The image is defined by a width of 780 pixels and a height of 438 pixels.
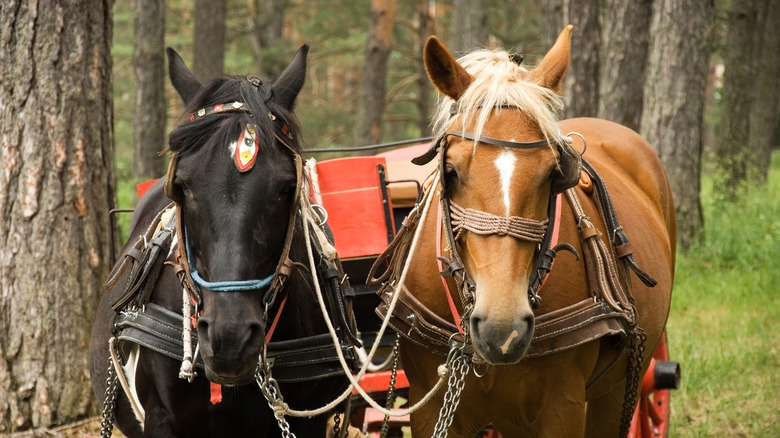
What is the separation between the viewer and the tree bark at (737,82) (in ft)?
50.1

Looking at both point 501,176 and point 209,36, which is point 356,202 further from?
point 209,36

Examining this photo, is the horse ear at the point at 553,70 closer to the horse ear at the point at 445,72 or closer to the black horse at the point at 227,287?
the horse ear at the point at 445,72

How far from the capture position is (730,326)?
7.85 meters

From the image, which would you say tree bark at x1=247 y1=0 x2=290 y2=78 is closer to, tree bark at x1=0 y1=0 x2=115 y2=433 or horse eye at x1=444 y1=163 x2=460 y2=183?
tree bark at x1=0 y1=0 x2=115 y2=433

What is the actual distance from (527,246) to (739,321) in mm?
5848

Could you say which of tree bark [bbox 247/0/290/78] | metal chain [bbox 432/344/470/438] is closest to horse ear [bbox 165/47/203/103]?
metal chain [bbox 432/344/470/438]

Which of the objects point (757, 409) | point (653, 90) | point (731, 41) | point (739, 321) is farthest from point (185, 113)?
point (731, 41)

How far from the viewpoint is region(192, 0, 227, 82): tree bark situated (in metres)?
14.3

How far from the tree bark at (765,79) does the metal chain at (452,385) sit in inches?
634

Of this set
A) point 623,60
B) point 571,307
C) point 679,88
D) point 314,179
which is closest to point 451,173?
point 571,307

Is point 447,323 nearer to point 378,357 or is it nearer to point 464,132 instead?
point 464,132

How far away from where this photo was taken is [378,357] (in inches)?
201

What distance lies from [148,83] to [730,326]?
8.72 m

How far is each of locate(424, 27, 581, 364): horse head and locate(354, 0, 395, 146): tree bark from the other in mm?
12342
